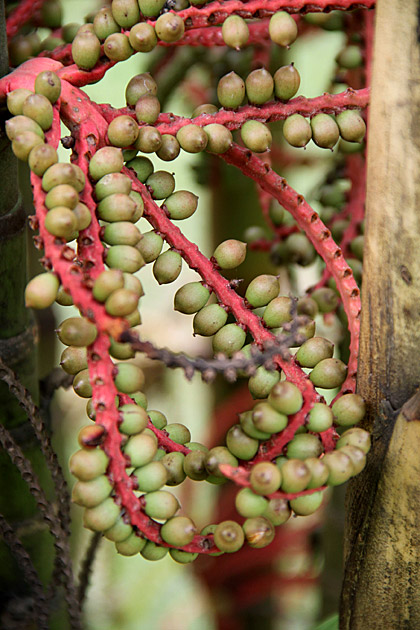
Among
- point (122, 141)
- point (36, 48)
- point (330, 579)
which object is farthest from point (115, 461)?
point (330, 579)

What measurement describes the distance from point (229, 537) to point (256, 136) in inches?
10.2

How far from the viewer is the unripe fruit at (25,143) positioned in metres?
0.41

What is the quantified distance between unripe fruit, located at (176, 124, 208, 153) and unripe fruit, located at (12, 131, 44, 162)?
0.10 metres

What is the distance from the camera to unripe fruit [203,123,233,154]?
48cm

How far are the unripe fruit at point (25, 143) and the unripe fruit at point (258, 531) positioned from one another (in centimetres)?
24

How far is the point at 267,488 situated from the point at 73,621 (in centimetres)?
27

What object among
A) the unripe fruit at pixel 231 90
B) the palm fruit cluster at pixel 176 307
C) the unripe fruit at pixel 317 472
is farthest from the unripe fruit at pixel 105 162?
the unripe fruit at pixel 317 472

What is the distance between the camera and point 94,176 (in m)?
0.44

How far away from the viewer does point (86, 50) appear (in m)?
0.47

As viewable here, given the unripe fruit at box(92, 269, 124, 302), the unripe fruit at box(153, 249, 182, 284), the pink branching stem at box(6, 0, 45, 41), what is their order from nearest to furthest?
the unripe fruit at box(92, 269, 124, 302)
the unripe fruit at box(153, 249, 182, 284)
the pink branching stem at box(6, 0, 45, 41)

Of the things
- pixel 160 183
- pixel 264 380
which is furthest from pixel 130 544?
pixel 160 183

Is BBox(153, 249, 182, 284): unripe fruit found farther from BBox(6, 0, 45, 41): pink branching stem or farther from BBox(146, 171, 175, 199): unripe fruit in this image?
BBox(6, 0, 45, 41): pink branching stem

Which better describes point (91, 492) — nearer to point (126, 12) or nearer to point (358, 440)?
point (358, 440)

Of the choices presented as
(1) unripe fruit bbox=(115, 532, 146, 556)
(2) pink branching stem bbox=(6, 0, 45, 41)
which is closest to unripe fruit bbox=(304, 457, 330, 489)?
(1) unripe fruit bbox=(115, 532, 146, 556)
